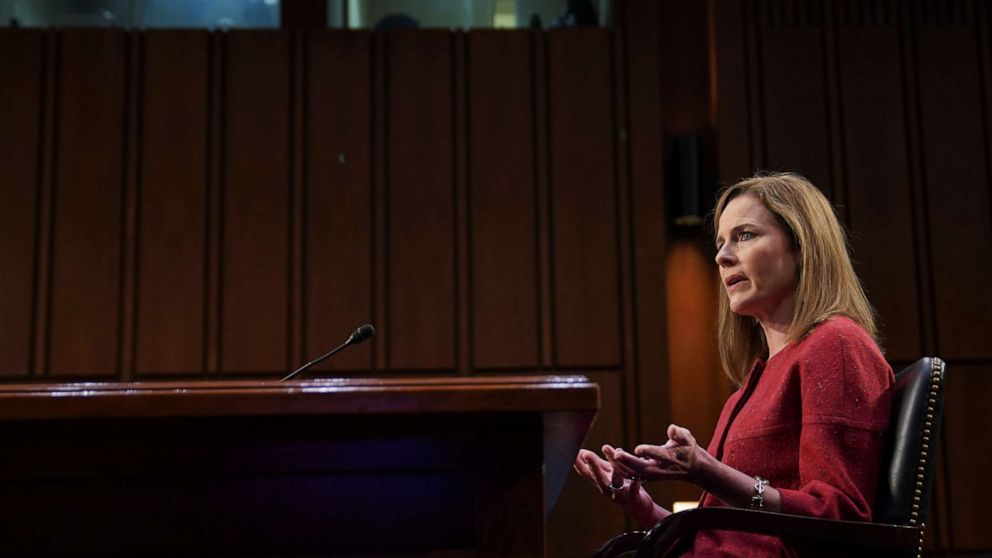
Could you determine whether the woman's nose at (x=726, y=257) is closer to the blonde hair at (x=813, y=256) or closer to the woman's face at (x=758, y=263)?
the woman's face at (x=758, y=263)

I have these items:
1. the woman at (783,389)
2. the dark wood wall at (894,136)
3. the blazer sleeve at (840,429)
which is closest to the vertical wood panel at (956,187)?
the dark wood wall at (894,136)

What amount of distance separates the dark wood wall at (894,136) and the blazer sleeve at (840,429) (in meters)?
3.54

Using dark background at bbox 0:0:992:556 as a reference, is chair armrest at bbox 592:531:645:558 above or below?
below

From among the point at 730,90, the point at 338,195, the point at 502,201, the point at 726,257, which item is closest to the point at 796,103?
the point at 730,90

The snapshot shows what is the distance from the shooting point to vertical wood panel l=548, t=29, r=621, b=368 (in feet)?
17.4

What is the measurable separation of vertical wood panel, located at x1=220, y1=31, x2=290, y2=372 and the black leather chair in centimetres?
366

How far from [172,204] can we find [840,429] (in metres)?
4.17

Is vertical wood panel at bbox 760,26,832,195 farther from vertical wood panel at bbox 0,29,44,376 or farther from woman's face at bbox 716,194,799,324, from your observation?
vertical wood panel at bbox 0,29,44,376

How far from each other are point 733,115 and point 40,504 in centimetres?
455

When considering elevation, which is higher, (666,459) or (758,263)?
(758,263)

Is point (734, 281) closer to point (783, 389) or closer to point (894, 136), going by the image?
point (783, 389)

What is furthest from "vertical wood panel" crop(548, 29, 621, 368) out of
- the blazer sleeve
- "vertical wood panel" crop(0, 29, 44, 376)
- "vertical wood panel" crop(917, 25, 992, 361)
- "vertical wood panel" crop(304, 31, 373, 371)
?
the blazer sleeve

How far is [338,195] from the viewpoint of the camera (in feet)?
17.6

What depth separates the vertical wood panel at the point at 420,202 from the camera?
17.4 feet
